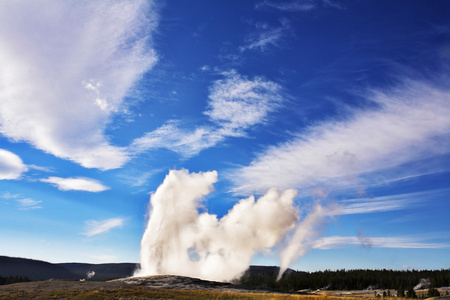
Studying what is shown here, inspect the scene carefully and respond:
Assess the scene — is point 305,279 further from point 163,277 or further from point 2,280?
point 2,280

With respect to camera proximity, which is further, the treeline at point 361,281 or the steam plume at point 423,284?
the steam plume at point 423,284

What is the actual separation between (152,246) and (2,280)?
99.1 metres

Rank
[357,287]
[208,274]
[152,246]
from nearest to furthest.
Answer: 1. [152,246]
2. [208,274]
3. [357,287]

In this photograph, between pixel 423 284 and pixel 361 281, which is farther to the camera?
pixel 361 281

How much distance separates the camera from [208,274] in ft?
331

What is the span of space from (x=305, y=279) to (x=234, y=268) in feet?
163

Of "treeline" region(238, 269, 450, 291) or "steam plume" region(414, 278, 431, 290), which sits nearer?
"treeline" region(238, 269, 450, 291)

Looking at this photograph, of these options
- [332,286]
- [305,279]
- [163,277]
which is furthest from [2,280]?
[332,286]

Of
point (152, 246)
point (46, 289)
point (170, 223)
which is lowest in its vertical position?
point (46, 289)

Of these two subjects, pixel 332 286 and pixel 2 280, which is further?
pixel 2 280

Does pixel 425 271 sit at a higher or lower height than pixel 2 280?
higher

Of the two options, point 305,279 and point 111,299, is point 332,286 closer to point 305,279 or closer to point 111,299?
point 305,279

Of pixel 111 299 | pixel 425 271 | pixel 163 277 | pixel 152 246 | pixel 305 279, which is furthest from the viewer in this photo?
pixel 425 271

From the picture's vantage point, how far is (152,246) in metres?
84.0
